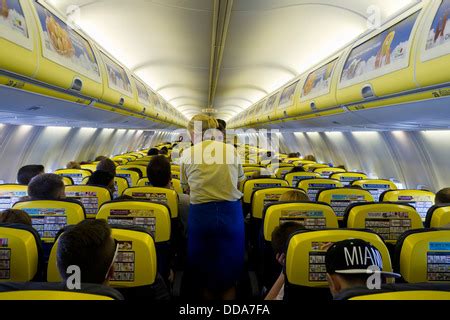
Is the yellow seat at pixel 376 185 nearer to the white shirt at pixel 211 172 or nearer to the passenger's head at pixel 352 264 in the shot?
the white shirt at pixel 211 172

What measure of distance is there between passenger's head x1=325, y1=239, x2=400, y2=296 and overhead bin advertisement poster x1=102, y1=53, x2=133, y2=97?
219 inches

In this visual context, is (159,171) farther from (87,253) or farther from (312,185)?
(87,253)

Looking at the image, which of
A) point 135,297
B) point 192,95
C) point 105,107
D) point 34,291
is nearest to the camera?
point 34,291

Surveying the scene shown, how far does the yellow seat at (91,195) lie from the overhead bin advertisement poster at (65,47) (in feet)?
4.73

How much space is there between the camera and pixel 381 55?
428 centimetres

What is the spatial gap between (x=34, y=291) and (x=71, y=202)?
2.04 metres

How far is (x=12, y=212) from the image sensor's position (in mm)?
2922

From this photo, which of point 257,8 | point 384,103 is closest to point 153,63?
point 257,8

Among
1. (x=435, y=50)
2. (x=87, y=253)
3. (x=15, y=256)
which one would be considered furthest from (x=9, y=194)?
(x=435, y=50)

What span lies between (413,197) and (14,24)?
15.4 ft

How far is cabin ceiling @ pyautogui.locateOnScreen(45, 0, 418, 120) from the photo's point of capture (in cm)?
583

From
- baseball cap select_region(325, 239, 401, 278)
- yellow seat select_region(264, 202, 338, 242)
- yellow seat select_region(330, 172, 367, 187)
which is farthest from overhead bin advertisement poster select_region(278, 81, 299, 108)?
baseball cap select_region(325, 239, 401, 278)

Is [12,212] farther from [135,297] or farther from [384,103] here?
[384,103]

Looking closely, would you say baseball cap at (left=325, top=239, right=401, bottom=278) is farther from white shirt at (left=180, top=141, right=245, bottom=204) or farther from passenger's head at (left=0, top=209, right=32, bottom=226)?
passenger's head at (left=0, top=209, right=32, bottom=226)
